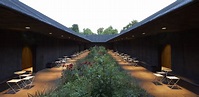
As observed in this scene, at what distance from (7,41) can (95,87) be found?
6.66m

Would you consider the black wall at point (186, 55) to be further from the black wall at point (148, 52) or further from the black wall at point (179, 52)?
the black wall at point (148, 52)

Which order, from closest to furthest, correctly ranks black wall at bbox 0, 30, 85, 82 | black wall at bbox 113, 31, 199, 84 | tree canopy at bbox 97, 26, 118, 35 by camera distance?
black wall at bbox 113, 31, 199, 84 → black wall at bbox 0, 30, 85, 82 → tree canopy at bbox 97, 26, 118, 35

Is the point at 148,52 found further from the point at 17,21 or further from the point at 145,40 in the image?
the point at 17,21

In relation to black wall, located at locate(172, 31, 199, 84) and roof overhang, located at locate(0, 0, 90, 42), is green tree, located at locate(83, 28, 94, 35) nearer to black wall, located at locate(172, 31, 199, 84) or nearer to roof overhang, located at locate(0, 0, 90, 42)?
black wall, located at locate(172, 31, 199, 84)

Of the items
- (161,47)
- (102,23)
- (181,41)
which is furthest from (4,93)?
(102,23)

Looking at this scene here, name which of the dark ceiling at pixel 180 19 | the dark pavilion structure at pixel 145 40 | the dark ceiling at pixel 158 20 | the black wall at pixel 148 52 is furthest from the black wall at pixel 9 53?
the black wall at pixel 148 52

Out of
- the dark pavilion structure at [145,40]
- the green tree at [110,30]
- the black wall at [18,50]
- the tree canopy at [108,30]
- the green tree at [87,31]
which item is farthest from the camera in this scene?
the green tree at [87,31]

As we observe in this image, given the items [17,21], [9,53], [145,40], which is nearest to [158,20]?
[17,21]

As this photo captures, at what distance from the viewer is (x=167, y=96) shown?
24.4 ft

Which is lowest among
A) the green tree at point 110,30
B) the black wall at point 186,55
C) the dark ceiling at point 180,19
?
the black wall at point 186,55

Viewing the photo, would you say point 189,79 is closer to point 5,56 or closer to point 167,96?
point 167,96

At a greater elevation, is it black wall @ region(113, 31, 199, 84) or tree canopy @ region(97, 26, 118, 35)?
tree canopy @ region(97, 26, 118, 35)

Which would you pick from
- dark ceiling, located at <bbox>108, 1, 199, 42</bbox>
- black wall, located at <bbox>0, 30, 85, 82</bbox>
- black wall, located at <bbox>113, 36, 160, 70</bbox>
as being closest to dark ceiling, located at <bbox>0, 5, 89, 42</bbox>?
black wall, located at <bbox>0, 30, 85, 82</bbox>

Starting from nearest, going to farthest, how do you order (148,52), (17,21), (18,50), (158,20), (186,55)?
(158,20) → (17,21) → (186,55) → (18,50) → (148,52)
